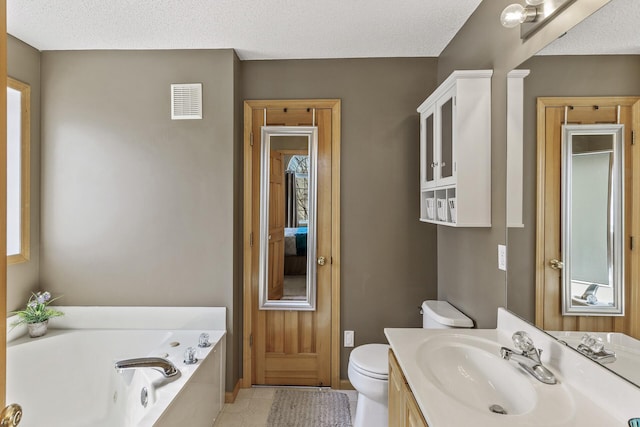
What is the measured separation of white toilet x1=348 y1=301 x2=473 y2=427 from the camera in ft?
6.23

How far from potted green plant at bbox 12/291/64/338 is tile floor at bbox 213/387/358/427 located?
1360mm

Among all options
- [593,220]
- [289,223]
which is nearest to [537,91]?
[593,220]

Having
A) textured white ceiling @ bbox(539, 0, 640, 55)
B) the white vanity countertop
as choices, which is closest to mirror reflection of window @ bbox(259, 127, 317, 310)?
the white vanity countertop

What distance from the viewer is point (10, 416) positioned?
2.45 ft

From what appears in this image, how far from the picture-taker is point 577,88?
1129 millimetres

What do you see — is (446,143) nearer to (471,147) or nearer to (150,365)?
(471,147)

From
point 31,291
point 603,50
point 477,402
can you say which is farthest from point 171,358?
point 603,50

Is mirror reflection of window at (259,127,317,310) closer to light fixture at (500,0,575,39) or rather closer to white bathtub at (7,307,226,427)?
white bathtub at (7,307,226,427)

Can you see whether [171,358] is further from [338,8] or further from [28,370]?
[338,8]

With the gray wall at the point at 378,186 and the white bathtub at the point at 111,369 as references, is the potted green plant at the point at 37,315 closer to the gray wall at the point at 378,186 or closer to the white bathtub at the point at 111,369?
the white bathtub at the point at 111,369

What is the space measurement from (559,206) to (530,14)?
31.7 inches

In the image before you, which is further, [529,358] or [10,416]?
[529,358]

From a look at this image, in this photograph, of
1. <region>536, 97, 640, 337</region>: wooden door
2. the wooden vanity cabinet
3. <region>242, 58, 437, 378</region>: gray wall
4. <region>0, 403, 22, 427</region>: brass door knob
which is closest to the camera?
<region>0, 403, 22, 427</region>: brass door knob

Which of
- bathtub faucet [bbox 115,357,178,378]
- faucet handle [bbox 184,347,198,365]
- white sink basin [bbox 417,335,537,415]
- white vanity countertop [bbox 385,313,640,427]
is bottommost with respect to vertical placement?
faucet handle [bbox 184,347,198,365]
